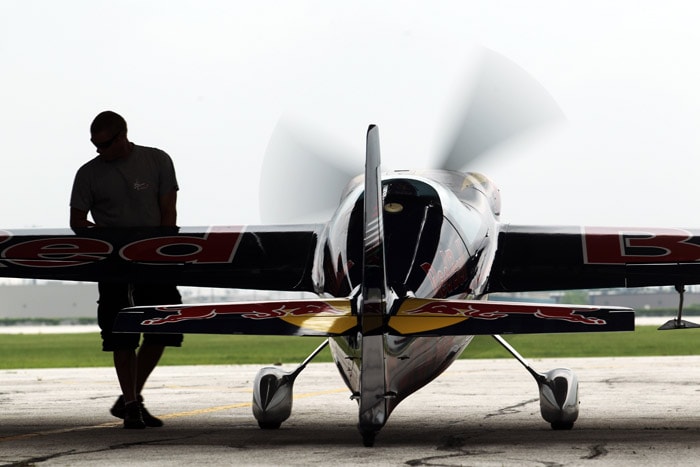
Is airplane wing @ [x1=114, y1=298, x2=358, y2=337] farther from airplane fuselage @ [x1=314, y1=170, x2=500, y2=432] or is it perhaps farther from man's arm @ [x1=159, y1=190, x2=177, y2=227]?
man's arm @ [x1=159, y1=190, x2=177, y2=227]

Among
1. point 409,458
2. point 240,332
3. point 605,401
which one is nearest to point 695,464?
point 409,458

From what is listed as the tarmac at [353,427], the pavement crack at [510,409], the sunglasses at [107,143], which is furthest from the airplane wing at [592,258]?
the sunglasses at [107,143]

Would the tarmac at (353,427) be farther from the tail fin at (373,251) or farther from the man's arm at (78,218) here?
the man's arm at (78,218)

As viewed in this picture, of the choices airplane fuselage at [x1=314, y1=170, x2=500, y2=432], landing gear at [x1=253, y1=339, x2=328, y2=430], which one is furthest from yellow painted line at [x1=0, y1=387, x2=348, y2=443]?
airplane fuselage at [x1=314, y1=170, x2=500, y2=432]

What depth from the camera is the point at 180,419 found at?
39.9 feet

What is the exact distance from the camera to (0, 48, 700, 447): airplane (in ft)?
25.6

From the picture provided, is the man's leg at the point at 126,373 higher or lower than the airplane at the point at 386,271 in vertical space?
lower

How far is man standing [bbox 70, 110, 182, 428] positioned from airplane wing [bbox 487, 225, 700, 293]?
332 cm

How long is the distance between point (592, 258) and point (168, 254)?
14.6 ft

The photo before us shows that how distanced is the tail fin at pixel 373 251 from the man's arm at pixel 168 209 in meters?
2.78

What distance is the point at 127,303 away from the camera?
35.8ft

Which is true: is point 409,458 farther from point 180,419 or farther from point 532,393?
point 532,393

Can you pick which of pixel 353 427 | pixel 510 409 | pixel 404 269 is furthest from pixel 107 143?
pixel 510 409

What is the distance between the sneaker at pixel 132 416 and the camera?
10703 millimetres
